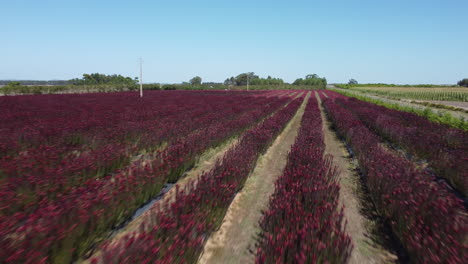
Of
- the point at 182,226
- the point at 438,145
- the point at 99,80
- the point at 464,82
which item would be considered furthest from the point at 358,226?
the point at 464,82

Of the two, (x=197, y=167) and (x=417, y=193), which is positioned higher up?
(x=417, y=193)

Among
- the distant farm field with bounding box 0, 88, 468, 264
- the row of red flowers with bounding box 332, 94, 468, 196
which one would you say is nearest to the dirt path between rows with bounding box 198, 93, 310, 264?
the distant farm field with bounding box 0, 88, 468, 264

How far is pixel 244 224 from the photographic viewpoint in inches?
121

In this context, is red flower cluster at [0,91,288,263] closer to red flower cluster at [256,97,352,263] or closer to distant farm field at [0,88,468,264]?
distant farm field at [0,88,468,264]

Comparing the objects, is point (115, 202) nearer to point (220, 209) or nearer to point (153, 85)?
point (220, 209)

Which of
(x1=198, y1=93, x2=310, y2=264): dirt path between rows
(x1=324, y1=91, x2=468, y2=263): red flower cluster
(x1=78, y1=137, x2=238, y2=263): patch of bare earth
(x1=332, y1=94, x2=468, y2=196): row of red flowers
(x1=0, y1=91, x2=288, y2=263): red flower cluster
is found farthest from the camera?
(x1=332, y1=94, x2=468, y2=196): row of red flowers

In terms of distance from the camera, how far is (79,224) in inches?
83.3

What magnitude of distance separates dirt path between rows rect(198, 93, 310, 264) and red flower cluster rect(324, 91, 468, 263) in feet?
5.16

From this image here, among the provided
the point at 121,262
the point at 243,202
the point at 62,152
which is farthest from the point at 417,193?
the point at 62,152

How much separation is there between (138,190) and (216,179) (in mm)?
1046

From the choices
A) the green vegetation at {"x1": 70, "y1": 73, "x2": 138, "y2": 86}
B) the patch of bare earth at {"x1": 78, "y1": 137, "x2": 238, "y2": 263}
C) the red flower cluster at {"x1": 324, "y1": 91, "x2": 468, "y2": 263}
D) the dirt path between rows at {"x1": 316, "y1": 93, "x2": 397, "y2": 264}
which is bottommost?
the dirt path between rows at {"x1": 316, "y1": 93, "x2": 397, "y2": 264}

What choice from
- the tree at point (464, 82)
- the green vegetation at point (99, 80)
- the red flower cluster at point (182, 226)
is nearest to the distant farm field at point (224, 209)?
the red flower cluster at point (182, 226)

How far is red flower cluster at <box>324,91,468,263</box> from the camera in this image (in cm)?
199

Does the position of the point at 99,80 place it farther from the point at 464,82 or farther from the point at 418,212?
the point at 464,82
